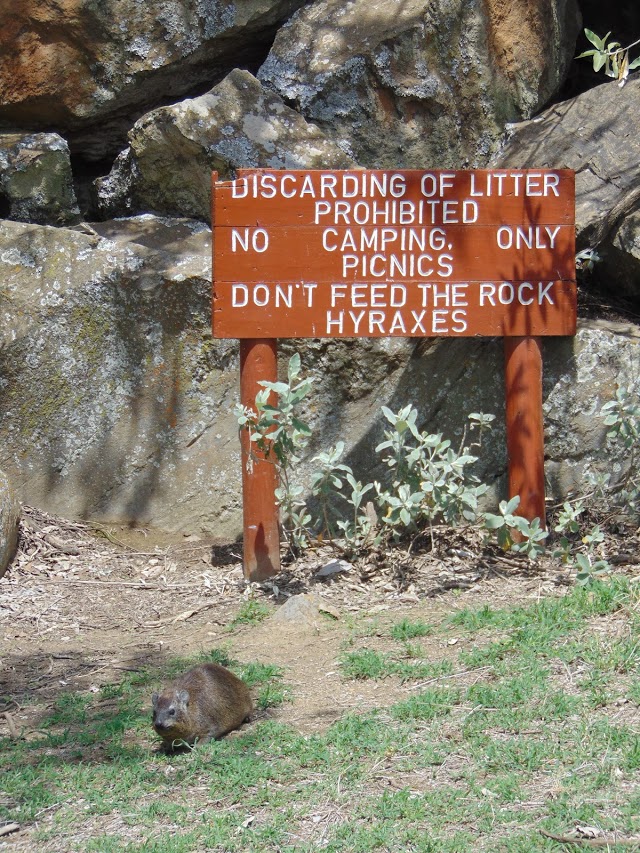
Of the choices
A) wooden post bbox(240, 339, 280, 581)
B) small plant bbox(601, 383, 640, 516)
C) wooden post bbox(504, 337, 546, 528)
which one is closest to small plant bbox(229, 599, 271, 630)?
wooden post bbox(240, 339, 280, 581)

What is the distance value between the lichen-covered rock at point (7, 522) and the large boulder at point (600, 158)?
397cm

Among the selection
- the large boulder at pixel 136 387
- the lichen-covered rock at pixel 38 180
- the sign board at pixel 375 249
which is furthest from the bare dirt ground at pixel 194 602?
the lichen-covered rock at pixel 38 180

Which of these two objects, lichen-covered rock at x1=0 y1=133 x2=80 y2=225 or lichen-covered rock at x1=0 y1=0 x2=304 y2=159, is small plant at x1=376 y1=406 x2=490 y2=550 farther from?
lichen-covered rock at x1=0 y1=0 x2=304 y2=159

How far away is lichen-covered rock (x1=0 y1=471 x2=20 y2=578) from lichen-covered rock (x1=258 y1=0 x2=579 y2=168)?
11.2 ft

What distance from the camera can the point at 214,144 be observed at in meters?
6.75

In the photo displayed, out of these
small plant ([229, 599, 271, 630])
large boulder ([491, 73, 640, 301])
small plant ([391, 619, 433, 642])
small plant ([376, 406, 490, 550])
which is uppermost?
large boulder ([491, 73, 640, 301])

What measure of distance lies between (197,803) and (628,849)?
1464 mm

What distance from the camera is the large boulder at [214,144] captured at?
6762 mm

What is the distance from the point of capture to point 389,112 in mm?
7230

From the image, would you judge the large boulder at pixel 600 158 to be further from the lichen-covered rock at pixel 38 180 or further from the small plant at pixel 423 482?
the lichen-covered rock at pixel 38 180

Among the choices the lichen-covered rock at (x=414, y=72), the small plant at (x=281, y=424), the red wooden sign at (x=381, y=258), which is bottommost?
the small plant at (x=281, y=424)

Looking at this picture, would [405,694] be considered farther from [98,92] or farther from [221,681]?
[98,92]

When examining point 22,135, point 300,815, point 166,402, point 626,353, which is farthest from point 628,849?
point 22,135

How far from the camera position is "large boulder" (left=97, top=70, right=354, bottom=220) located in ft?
22.2
